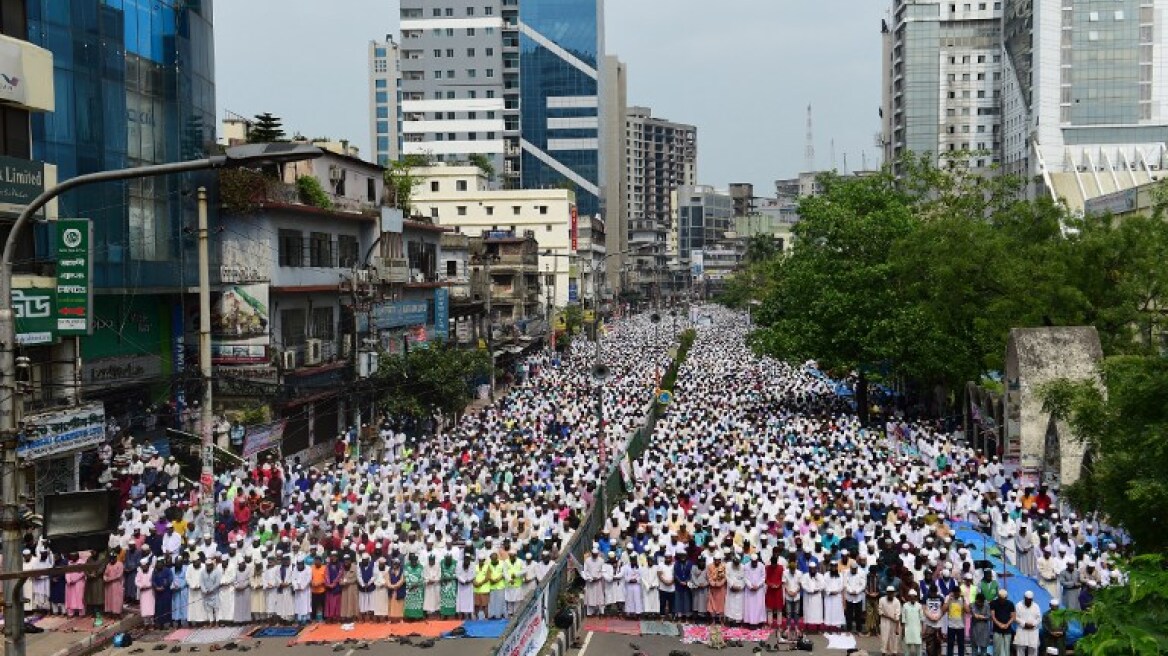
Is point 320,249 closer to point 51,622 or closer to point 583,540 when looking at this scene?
point 583,540

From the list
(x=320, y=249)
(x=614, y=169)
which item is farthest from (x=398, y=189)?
(x=614, y=169)

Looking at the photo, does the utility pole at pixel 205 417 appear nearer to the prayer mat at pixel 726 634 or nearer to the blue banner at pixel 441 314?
the prayer mat at pixel 726 634

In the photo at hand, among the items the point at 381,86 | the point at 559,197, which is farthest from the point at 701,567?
the point at 381,86

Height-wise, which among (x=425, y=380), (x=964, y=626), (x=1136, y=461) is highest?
(x=1136, y=461)

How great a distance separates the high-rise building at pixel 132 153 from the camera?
23.9 m

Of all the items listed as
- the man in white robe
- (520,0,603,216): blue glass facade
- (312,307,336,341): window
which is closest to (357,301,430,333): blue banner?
(312,307,336,341): window

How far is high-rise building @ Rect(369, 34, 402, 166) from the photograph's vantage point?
433 feet

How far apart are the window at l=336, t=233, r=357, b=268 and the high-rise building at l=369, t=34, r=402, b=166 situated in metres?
96.5

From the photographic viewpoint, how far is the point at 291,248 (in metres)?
32.2

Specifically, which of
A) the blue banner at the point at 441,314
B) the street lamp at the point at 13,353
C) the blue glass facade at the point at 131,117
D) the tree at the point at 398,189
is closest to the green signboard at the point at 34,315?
the blue glass facade at the point at 131,117

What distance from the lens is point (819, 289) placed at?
1453 inches

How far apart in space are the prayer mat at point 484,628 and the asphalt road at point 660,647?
1183mm

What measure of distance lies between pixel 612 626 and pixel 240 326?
16.3 meters

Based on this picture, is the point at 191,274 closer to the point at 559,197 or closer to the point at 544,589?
the point at 544,589
